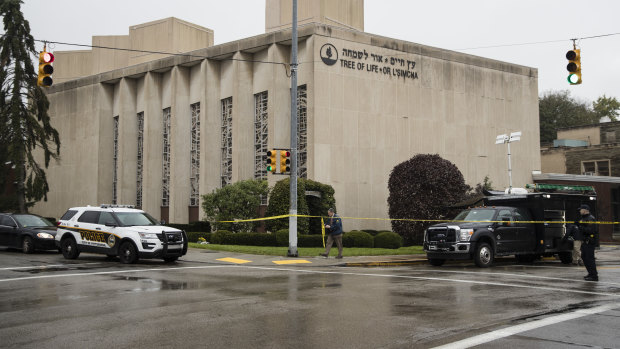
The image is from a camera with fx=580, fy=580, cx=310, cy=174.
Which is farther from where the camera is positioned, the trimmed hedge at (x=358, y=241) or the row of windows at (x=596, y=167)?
the row of windows at (x=596, y=167)

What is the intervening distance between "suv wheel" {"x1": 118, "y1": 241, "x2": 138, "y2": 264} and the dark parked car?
4.58 meters

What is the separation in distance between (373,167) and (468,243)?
50.4ft

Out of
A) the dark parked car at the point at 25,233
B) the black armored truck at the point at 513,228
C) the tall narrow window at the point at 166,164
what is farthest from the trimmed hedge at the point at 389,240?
the tall narrow window at the point at 166,164

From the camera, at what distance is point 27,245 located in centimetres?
2172

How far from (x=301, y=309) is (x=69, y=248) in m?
12.8

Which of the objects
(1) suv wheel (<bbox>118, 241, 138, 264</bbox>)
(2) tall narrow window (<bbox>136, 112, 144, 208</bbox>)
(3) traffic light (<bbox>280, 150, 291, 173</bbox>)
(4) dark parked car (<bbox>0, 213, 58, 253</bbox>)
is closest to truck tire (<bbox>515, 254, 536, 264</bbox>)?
(3) traffic light (<bbox>280, 150, 291, 173</bbox>)

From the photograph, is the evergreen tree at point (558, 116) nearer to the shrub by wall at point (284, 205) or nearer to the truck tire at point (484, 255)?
the shrub by wall at point (284, 205)

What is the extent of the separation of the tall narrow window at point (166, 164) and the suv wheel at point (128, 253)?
24256mm

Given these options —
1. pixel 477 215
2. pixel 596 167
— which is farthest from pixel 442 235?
pixel 596 167

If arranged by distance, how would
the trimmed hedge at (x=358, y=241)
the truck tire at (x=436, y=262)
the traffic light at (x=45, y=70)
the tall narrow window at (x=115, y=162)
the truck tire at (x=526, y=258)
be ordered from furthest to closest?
the tall narrow window at (x=115, y=162) < the trimmed hedge at (x=358, y=241) < the truck tire at (x=526, y=258) < the truck tire at (x=436, y=262) < the traffic light at (x=45, y=70)

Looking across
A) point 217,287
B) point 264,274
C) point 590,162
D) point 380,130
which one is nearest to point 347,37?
point 380,130

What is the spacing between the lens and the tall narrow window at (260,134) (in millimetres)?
35344

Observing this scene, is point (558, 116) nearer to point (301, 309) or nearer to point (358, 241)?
point (358, 241)

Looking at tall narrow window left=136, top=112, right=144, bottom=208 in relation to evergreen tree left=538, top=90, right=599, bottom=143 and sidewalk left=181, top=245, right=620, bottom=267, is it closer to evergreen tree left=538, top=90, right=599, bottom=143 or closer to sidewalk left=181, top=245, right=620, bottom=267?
sidewalk left=181, top=245, right=620, bottom=267
